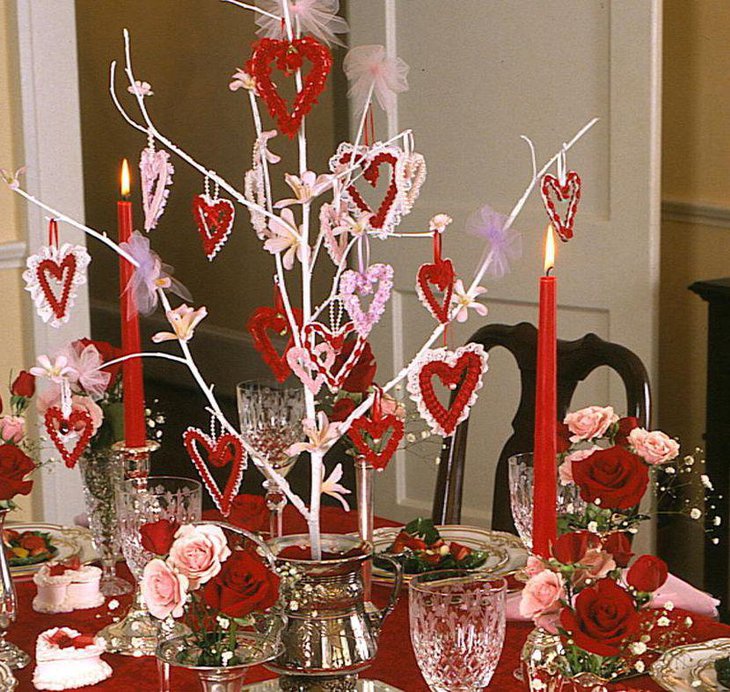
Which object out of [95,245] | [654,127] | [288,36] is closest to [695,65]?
[654,127]

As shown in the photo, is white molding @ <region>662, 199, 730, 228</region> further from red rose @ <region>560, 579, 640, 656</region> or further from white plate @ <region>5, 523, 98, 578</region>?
red rose @ <region>560, 579, 640, 656</region>

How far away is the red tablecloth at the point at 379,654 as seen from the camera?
1.41 meters

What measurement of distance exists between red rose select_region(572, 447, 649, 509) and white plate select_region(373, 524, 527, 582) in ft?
1.74

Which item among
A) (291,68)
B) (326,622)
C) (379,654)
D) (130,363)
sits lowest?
(379,654)

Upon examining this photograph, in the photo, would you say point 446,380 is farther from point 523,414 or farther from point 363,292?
point 523,414

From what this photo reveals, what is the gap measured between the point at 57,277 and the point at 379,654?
0.56 metres

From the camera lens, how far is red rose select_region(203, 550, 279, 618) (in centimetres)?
112

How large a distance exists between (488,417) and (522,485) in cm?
173

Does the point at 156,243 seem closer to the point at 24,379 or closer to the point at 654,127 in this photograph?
the point at 654,127

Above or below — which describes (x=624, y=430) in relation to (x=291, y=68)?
below

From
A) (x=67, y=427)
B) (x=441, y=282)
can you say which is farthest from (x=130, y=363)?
(x=441, y=282)

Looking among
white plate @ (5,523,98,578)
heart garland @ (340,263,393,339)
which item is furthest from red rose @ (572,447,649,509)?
white plate @ (5,523,98,578)

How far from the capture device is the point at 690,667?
1.39 m

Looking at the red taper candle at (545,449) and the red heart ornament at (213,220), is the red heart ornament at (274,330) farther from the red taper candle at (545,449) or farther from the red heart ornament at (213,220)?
the red taper candle at (545,449)
